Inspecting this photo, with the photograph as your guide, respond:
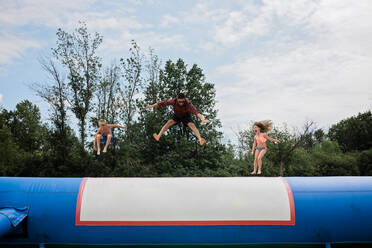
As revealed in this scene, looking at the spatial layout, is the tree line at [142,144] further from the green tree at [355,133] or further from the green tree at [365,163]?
the green tree at [355,133]

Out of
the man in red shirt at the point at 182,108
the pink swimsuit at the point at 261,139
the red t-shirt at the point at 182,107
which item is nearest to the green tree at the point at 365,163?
the pink swimsuit at the point at 261,139

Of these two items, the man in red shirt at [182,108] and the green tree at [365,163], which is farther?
the green tree at [365,163]

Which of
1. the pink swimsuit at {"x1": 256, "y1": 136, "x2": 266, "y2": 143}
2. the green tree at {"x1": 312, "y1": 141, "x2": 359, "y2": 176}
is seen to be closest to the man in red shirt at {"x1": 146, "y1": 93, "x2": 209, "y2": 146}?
the pink swimsuit at {"x1": 256, "y1": 136, "x2": 266, "y2": 143}

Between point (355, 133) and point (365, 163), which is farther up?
point (355, 133)

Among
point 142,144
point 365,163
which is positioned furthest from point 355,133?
point 142,144

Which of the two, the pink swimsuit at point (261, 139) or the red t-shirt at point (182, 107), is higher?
the red t-shirt at point (182, 107)

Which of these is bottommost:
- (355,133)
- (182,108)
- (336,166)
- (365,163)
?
(336,166)

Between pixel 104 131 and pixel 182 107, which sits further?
pixel 104 131

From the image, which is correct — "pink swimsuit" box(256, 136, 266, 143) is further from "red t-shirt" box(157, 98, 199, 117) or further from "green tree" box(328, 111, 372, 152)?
"green tree" box(328, 111, 372, 152)

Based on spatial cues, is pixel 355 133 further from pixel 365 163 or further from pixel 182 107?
pixel 182 107

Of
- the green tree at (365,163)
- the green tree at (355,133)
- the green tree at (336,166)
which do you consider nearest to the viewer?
the green tree at (336,166)

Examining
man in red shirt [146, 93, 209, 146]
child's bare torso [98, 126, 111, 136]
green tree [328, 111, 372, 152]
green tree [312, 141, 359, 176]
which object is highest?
green tree [328, 111, 372, 152]

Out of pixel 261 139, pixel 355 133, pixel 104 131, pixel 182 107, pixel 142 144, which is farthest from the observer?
pixel 355 133

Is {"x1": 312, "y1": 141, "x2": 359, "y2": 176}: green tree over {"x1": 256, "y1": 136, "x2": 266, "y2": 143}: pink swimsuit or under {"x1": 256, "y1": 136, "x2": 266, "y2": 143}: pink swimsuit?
under
